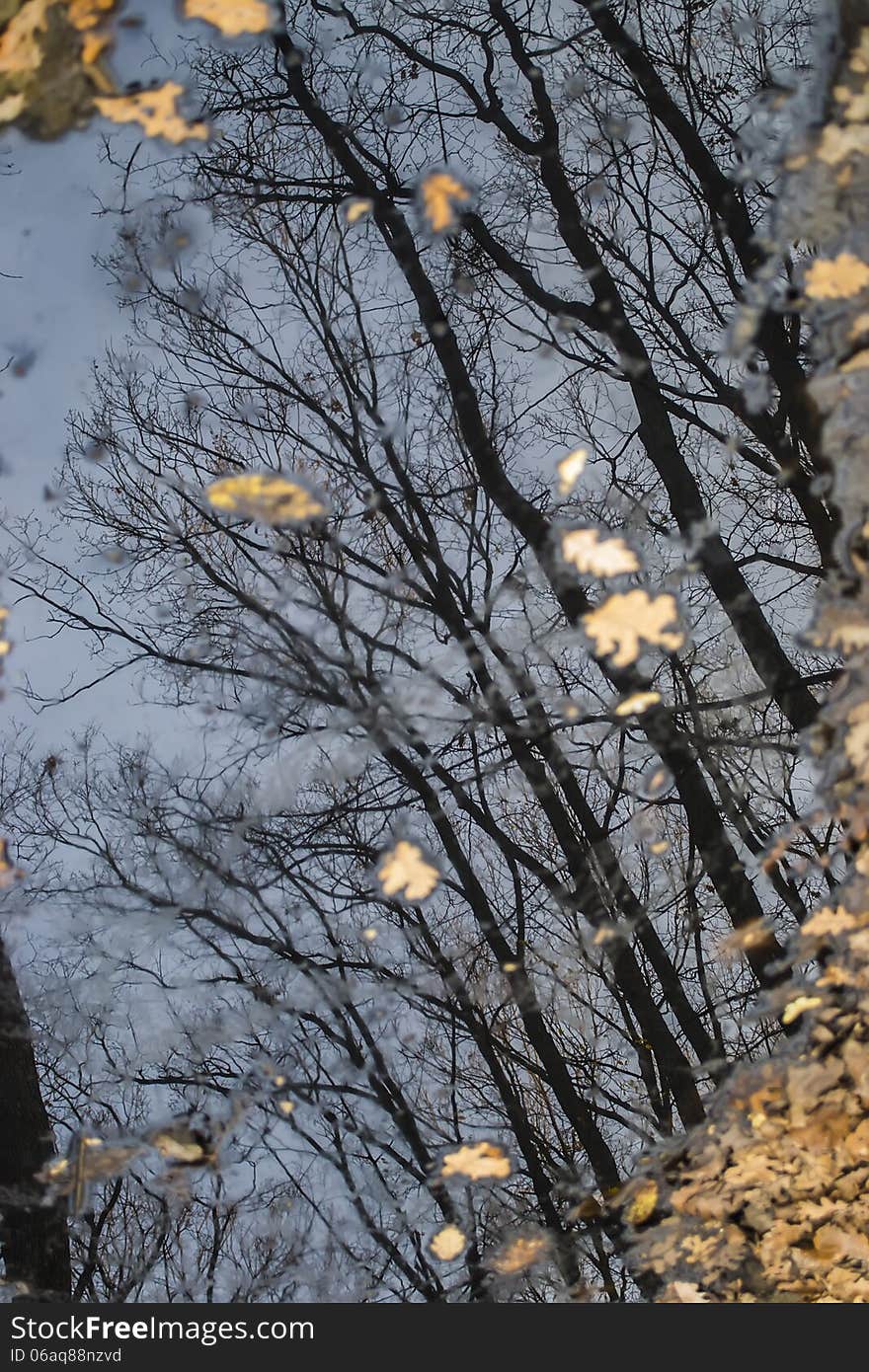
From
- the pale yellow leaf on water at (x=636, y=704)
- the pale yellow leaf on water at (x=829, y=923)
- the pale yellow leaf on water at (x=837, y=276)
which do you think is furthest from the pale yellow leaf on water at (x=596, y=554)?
the pale yellow leaf on water at (x=829, y=923)

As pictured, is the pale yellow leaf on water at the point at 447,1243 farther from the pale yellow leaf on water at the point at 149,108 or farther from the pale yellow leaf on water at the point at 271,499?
the pale yellow leaf on water at the point at 149,108

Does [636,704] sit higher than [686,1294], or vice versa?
[636,704]

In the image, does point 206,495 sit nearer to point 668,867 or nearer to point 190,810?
point 190,810

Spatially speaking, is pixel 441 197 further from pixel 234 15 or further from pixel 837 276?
pixel 837 276

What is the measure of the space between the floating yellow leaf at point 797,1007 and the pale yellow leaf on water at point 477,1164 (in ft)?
2.33

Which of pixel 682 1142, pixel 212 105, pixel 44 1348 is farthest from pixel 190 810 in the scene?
pixel 212 105

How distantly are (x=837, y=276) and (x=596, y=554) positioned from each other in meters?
0.84

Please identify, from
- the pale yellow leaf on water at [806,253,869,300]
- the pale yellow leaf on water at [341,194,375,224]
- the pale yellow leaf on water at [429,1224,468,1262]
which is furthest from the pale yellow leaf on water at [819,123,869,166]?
the pale yellow leaf on water at [429,1224,468,1262]

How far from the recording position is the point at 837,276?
4.88ft

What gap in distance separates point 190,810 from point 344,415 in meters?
1.11

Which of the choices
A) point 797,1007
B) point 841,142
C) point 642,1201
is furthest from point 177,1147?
point 841,142

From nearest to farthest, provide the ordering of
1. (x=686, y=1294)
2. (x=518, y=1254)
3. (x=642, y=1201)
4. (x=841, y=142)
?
(x=841, y=142) → (x=686, y=1294) → (x=642, y=1201) → (x=518, y=1254)

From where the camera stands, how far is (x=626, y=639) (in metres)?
2.22

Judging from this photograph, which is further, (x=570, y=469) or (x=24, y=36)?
(x=570, y=469)
